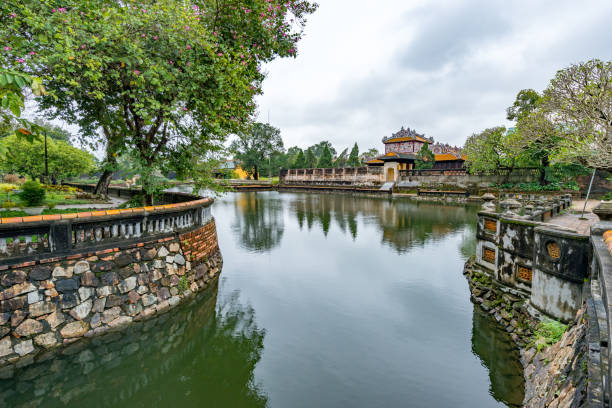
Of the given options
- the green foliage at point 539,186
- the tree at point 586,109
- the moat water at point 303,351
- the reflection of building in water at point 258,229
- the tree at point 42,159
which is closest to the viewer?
the moat water at point 303,351

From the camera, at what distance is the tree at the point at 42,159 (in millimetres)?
24859

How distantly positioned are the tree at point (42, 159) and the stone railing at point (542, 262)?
103 ft

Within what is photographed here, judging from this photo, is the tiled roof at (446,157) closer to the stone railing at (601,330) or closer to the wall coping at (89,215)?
the stone railing at (601,330)

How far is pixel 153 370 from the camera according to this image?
5.04m

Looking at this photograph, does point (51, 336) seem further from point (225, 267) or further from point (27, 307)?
point (225, 267)

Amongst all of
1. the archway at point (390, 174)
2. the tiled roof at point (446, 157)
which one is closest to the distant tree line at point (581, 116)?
the archway at point (390, 174)

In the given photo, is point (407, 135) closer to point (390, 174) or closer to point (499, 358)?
point (390, 174)

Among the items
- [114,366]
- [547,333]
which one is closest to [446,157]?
[547,333]

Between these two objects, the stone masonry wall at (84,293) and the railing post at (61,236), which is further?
the railing post at (61,236)

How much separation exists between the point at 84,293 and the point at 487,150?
34638mm

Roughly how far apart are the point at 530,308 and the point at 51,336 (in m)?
9.22

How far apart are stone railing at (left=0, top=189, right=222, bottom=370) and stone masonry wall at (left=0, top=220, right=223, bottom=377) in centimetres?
1

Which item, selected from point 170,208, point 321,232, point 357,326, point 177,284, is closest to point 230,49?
point 170,208

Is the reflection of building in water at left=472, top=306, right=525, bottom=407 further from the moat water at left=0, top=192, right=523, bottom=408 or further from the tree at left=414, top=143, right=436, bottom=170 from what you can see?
the tree at left=414, top=143, right=436, bottom=170
